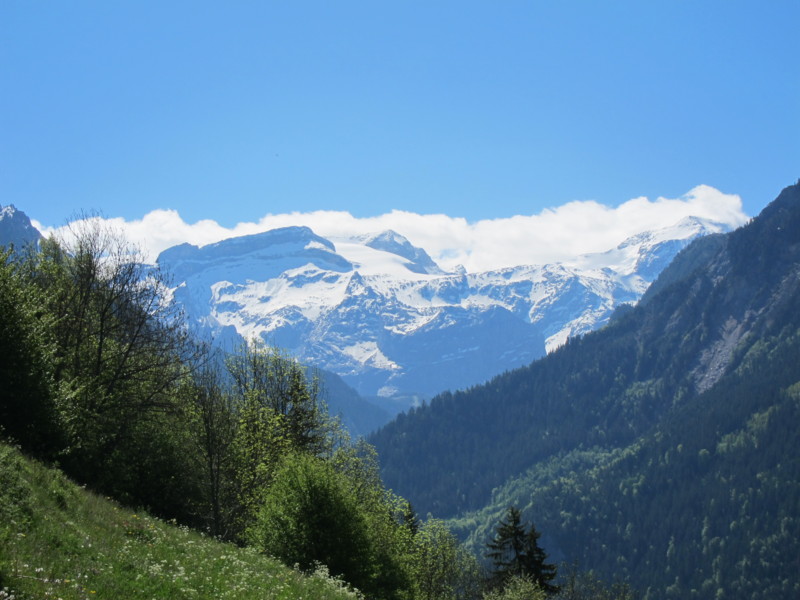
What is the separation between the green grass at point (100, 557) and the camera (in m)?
16.0

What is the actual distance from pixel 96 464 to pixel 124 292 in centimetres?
1228

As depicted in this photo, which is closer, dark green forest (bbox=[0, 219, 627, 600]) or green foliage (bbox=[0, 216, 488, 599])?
green foliage (bbox=[0, 216, 488, 599])

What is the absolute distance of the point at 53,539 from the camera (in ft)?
61.3

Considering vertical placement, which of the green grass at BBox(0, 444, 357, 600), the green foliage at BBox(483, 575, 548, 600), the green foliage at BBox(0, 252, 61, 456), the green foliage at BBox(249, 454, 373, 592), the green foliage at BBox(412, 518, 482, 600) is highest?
the green foliage at BBox(0, 252, 61, 456)

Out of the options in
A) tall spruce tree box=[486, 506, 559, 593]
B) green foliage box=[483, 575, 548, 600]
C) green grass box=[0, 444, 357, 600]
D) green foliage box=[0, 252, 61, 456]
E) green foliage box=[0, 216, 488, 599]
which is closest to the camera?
green grass box=[0, 444, 357, 600]

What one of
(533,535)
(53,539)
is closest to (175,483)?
(53,539)

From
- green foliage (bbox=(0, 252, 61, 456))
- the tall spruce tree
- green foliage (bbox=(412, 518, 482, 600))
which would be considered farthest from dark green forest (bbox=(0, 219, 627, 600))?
the tall spruce tree

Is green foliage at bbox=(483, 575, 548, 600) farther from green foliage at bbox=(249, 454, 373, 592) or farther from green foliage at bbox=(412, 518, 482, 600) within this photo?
green foliage at bbox=(249, 454, 373, 592)

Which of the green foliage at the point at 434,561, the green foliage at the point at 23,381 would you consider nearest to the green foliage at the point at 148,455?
the green foliage at the point at 23,381

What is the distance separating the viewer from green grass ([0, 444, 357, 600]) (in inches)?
630

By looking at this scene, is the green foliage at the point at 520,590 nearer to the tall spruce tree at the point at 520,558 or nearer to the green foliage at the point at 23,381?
the tall spruce tree at the point at 520,558

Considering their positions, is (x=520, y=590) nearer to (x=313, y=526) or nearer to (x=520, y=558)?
(x=520, y=558)

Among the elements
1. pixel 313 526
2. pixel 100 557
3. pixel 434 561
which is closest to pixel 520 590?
pixel 434 561

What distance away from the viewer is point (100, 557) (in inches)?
741
